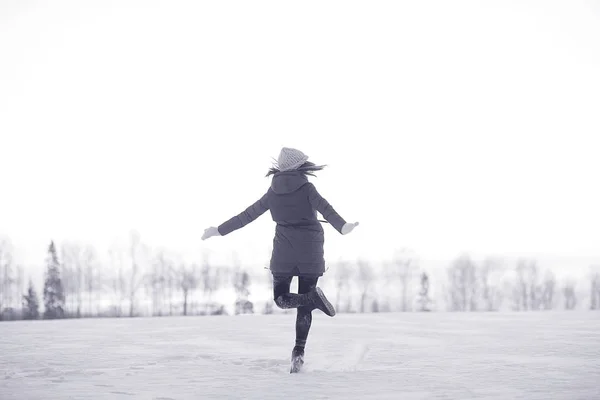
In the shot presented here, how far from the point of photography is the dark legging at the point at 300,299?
6.78m

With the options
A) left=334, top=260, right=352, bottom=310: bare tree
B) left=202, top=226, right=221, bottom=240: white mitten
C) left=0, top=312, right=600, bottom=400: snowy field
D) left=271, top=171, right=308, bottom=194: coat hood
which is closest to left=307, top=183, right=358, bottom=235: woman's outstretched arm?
left=271, top=171, right=308, bottom=194: coat hood

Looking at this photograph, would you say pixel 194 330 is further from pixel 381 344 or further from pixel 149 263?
pixel 149 263

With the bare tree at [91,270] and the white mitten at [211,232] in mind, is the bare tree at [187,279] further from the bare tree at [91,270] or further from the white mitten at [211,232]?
the white mitten at [211,232]

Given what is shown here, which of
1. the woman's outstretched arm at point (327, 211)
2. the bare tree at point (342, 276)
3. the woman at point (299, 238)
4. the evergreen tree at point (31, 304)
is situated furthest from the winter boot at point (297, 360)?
the bare tree at point (342, 276)

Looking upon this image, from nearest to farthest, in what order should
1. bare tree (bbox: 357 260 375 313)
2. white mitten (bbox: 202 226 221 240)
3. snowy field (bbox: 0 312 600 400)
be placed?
snowy field (bbox: 0 312 600 400) < white mitten (bbox: 202 226 221 240) < bare tree (bbox: 357 260 375 313)

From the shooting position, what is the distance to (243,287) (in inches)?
2918

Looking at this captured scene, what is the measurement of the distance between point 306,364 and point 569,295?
94638 mm

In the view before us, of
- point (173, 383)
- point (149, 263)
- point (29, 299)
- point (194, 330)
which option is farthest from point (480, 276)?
point (173, 383)

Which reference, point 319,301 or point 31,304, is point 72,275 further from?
point 319,301

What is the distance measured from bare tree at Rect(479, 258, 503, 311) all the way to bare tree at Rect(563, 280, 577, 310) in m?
11.7

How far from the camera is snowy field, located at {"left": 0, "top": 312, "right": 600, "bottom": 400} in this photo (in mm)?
5180

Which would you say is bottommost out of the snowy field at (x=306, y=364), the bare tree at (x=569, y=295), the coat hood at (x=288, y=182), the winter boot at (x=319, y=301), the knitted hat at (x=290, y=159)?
the bare tree at (x=569, y=295)

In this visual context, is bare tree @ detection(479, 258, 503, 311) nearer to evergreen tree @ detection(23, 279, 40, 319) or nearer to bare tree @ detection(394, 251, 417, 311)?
bare tree @ detection(394, 251, 417, 311)

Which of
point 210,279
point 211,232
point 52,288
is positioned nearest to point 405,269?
point 210,279
